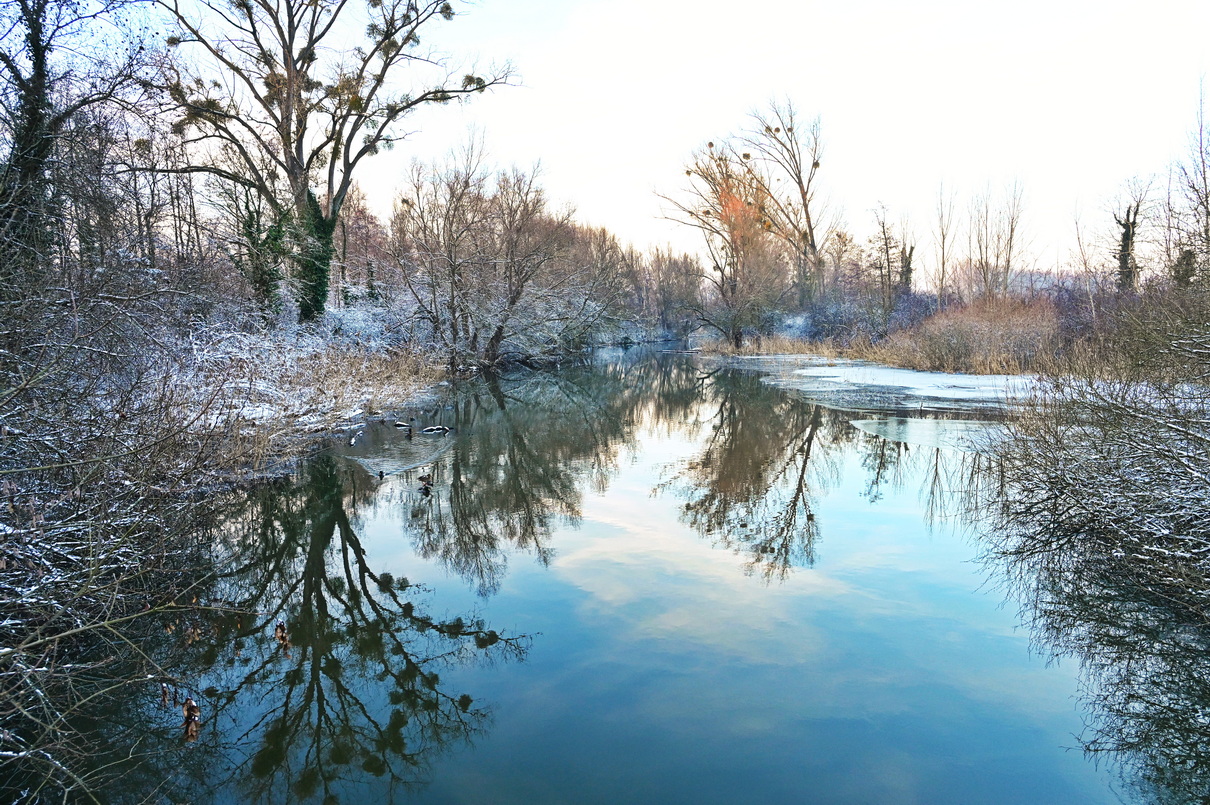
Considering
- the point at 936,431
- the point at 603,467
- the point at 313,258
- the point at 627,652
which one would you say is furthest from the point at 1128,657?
the point at 313,258

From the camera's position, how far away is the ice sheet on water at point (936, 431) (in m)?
11.7

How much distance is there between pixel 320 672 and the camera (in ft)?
16.5

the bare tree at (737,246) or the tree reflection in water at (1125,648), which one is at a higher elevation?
the bare tree at (737,246)

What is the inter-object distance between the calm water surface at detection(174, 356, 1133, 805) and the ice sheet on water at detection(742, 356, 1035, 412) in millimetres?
5216

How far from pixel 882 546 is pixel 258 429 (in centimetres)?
Answer: 824

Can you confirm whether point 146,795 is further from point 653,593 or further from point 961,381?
point 961,381

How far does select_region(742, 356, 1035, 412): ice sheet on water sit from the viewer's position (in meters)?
15.9

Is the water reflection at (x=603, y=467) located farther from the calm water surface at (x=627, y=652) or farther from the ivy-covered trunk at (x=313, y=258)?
the ivy-covered trunk at (x=313, y=258)

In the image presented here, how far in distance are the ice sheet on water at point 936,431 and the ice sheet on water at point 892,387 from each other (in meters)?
0.83

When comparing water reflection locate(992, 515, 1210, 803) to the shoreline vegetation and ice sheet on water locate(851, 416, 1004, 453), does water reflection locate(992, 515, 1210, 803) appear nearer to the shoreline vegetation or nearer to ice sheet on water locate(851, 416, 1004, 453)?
the shoreline vegetation

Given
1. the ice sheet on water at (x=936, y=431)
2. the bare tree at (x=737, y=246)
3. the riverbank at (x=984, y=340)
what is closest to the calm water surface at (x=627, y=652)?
the ice sheet on water at (x=936, y=431)

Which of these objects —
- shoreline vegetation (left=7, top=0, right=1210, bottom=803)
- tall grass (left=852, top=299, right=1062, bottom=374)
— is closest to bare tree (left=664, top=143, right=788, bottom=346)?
shoreline vegetation (left=7, top=0, right=1210, bottom=803)

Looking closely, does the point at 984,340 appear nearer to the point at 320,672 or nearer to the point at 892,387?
the point at 892,387

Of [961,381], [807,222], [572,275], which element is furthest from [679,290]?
[961,381]
